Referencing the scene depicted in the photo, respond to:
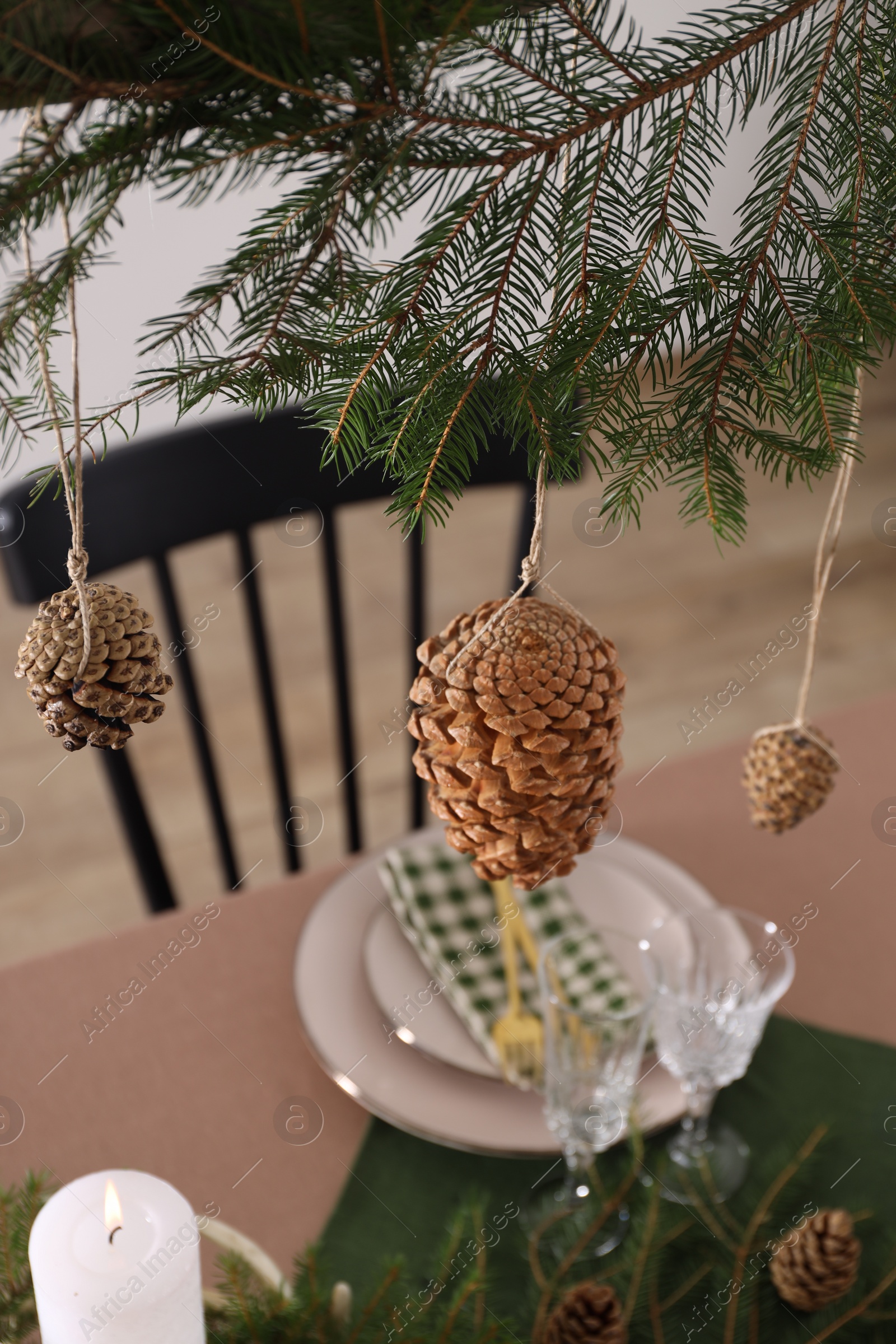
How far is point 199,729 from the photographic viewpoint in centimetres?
95

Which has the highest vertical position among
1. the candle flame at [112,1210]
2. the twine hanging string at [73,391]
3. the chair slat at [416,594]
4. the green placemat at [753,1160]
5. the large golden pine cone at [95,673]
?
the twine hanging string at [73,391]

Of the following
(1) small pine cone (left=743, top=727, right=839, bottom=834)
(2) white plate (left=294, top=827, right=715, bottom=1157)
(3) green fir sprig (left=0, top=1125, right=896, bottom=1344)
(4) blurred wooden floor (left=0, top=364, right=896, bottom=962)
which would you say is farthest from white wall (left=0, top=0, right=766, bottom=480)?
(4) blurred wooden floor (left=0, top=364, right=896, bottom=962)

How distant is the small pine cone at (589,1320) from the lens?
56cm

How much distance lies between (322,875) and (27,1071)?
251mm

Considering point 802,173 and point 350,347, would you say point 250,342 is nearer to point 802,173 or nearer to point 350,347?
point 350,347

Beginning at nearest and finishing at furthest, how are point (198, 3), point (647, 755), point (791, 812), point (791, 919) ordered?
point (198, 3)
point (791, 812)
point (791, 919)
point (647, 755)

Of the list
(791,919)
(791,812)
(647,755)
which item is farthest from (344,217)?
(647,755)

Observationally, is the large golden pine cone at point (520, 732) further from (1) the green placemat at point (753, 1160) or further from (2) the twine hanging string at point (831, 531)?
(1) the green placemat at point (753, 1160)

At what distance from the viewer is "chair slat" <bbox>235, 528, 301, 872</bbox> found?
947mm

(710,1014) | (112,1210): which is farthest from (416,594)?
(112,1210)

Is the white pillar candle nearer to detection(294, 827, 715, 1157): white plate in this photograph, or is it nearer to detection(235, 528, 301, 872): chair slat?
detection(294, 827, 715, 1157): white plate

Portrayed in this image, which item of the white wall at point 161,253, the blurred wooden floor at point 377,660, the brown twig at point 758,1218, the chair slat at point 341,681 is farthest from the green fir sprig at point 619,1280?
the blurred wooden floor at point 377,660

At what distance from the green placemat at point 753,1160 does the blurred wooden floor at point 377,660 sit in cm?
104

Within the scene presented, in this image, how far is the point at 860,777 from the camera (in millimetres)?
958
